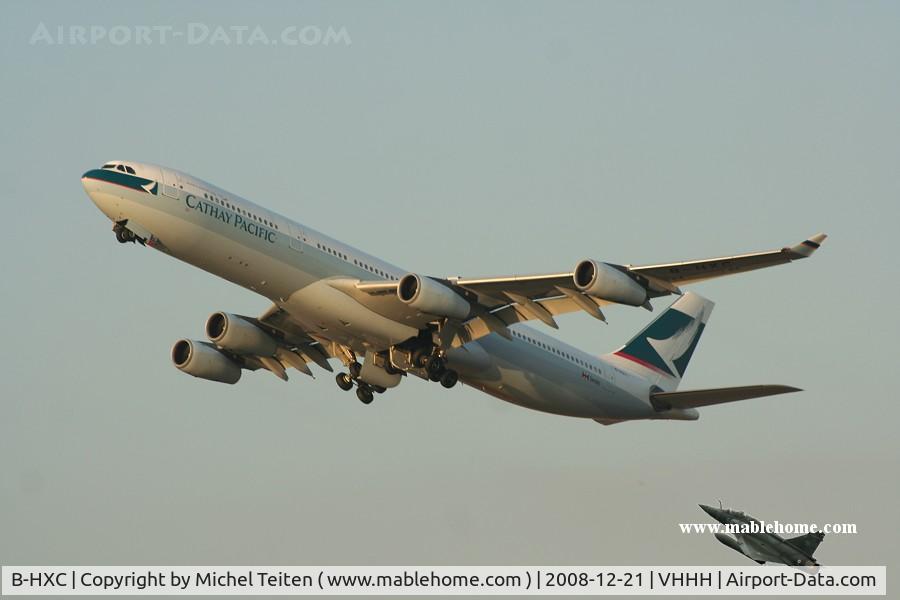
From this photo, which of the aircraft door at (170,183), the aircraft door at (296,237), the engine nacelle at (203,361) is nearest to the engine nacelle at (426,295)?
the aircraft door at (296,237)

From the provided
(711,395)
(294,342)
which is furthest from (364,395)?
(711,395)

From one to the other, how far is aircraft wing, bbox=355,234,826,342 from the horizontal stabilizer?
593 cm

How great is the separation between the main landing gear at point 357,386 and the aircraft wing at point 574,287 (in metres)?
4.88

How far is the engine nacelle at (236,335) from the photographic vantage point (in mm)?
49000

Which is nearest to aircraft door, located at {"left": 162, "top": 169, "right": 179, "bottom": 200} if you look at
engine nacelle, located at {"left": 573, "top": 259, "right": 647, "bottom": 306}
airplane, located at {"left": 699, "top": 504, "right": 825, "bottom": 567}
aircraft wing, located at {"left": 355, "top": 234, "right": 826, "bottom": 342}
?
aircraft wing, located at {"left": 355, "top": 234, "right": 826, "bottom": 342}

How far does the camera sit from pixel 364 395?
50062mm

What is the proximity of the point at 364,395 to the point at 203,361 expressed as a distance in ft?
19.3

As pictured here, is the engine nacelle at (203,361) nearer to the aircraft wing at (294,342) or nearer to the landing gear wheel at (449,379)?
the aircraft wing at (294,342)

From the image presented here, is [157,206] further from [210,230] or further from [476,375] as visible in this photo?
[476,375]

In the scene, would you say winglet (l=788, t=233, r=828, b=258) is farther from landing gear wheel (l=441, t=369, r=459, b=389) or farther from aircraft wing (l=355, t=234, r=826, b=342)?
landing gear wheel (l=441, t=369, r=459, b=389)

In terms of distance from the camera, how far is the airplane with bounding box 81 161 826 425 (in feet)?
138

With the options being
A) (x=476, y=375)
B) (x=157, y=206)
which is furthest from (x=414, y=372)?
(x=157, y=206)

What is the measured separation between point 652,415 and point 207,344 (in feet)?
55.5

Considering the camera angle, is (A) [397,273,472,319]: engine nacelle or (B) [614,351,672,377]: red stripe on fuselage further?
(B) [614,351,672,377]: red stripe on fuselage
